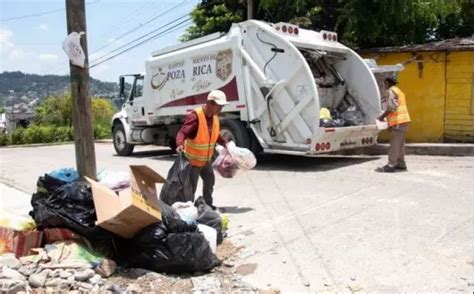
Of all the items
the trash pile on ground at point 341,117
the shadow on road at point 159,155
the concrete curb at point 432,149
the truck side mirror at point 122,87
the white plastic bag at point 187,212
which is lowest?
the shadow on road at point 159,155

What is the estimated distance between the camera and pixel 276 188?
8.23 m

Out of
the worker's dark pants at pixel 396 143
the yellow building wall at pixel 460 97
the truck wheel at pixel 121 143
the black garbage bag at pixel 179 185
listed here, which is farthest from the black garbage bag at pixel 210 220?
the truck wheel at pixel 121 143

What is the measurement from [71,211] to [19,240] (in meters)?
0.47

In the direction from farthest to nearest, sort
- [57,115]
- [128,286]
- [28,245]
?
[57,115]
[28,245]
[128,286]

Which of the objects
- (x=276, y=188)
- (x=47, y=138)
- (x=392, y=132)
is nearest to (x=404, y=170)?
(x=392, y=132)

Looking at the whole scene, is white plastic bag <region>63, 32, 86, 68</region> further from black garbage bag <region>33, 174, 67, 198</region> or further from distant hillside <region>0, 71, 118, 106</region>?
distant hillside <region>0, 71, 118, 106</region>

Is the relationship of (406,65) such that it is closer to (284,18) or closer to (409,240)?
(284,18)

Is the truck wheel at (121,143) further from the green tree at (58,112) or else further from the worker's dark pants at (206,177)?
the green tree at (58,112)

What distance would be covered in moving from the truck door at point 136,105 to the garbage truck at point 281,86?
5.04 feet

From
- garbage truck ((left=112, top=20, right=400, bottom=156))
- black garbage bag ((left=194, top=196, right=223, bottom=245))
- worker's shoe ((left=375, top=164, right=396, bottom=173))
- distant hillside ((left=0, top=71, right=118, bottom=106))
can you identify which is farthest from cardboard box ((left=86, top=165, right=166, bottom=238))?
distant hillside ((left=0, top=71, right=118, bottom=106))

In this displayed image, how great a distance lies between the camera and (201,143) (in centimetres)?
592

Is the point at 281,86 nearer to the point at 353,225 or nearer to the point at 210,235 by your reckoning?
the point at 353,225

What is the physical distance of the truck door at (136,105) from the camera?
44.8 ft

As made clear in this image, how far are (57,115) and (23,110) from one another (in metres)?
25.9
